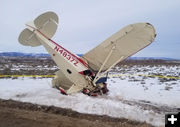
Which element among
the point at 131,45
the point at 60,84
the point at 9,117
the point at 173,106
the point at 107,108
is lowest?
the point at 9,117

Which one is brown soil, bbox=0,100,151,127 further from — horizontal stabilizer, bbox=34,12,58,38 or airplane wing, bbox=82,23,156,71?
horizontal stabilizer, bbox=34,12,58,38

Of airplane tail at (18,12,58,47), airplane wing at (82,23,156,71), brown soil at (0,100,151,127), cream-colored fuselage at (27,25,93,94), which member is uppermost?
airplane tail at (18,12,58,47)

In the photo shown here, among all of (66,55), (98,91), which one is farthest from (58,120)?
(98,91)

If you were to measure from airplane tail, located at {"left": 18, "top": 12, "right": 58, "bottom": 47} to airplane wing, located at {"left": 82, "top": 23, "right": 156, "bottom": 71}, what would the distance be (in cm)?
248

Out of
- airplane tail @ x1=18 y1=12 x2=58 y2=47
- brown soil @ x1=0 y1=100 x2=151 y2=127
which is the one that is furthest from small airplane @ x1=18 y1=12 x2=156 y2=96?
brown soil @ x1=0 y1=100 x2=151 y2=127

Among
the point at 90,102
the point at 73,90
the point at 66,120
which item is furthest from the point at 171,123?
the point at 73,90

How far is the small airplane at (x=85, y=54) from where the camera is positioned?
7.24 m

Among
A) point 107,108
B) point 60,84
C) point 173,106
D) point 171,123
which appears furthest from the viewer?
point 60,84

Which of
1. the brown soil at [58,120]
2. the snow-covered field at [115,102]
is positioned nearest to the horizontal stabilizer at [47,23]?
the snow-covered field at [115,102]

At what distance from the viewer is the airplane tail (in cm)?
821

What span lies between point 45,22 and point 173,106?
7.75m

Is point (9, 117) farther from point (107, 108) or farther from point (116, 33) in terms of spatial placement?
point (116, 33)

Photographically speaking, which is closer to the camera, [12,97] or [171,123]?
[171,123]

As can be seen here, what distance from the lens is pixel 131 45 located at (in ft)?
24.0
